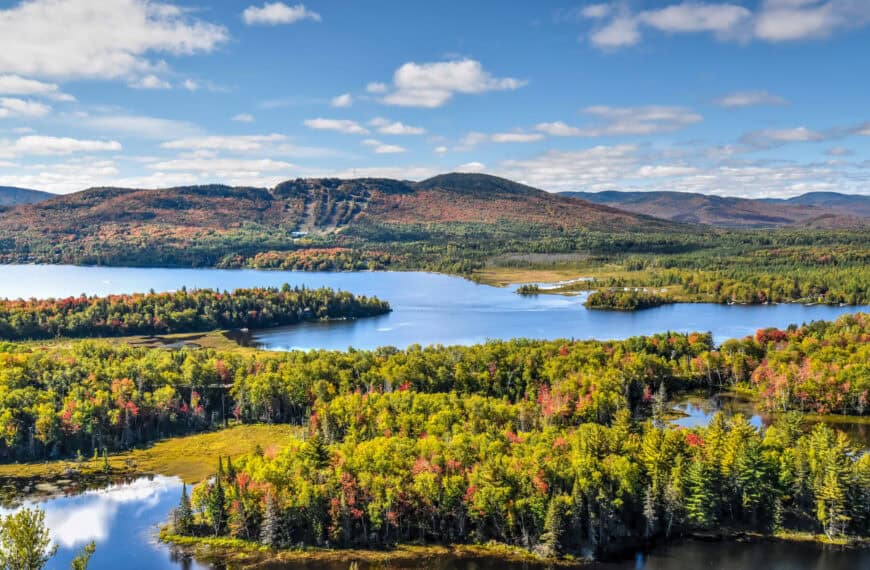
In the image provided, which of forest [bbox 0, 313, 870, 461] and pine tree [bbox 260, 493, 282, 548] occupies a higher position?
forest [bbox 0, 313, 870, 461]

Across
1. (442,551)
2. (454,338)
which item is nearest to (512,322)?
(454,338)

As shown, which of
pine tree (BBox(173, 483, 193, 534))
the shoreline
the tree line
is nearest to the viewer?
the shoreline

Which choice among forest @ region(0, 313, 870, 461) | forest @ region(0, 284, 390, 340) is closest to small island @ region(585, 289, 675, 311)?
forest @ region(0, 284, 390, 340)

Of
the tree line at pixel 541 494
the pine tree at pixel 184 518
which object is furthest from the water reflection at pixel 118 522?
the tree line at pixel 541 494

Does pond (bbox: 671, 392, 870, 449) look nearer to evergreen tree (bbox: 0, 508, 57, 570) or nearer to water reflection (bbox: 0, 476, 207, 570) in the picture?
water reflection (bbox: 0, 476, 207, 570)

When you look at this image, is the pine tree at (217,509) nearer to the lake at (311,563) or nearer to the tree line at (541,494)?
the tree line at (541,494)

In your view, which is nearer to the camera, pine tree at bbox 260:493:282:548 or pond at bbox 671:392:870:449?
pine tree at bbox 260:493:282:548

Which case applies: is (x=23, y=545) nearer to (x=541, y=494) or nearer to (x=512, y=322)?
(x=541, y=494)
